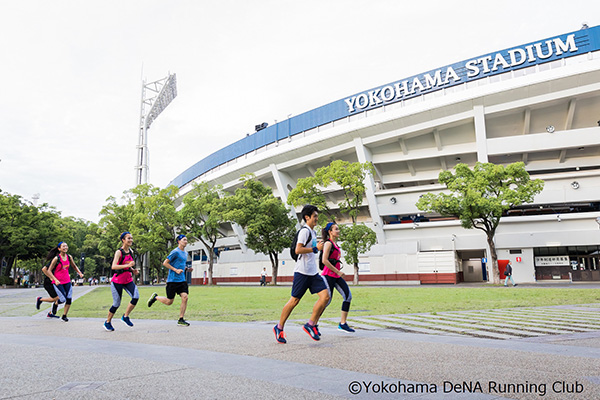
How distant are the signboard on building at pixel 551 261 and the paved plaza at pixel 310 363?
28315mm

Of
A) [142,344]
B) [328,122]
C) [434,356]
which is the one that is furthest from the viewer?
[328,122]

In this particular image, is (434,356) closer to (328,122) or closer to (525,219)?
(525,219)

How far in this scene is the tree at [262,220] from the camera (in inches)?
1433

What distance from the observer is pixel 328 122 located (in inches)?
1551

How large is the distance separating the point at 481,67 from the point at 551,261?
15.4 m

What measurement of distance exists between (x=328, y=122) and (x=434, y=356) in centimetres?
3598

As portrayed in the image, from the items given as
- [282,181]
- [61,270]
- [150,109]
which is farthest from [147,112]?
[61,270]

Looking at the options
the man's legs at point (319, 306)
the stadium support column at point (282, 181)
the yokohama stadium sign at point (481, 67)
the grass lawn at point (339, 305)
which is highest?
the yokohama stadium sign at point (481, 67)

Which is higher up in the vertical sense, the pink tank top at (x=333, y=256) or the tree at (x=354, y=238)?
the tree at (x=354, y=238)

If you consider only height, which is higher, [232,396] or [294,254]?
[294,254]

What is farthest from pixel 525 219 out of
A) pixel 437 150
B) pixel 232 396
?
pixel 232 396

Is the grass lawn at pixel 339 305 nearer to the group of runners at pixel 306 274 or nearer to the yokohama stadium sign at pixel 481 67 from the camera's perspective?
the group of runners at pixel 306 274

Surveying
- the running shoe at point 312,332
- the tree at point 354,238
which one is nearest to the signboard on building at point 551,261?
the tree at point 354,238

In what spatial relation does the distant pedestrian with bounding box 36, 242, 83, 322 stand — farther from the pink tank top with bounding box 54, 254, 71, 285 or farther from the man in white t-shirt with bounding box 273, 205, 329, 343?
the man in white t-shirt with bounding box 273, 205, 329, 343
